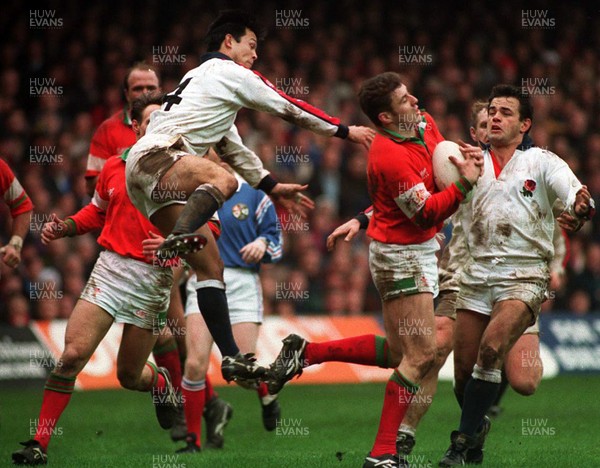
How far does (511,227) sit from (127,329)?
9.04 ft

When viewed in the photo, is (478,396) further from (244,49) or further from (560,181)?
(244,49)

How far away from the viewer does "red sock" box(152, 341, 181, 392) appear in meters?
9.23

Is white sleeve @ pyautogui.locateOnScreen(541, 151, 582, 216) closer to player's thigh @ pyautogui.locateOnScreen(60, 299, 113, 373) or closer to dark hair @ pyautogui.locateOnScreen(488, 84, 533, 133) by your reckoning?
dark hair @ pyautogui.locateOnScreen(488, 84, 533, 133)

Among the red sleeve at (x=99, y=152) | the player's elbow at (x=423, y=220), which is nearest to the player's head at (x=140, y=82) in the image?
the red sleeve at (x=99, y=152)

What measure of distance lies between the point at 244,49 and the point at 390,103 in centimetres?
105

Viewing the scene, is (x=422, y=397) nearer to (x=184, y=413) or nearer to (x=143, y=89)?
(x=184, y=413)

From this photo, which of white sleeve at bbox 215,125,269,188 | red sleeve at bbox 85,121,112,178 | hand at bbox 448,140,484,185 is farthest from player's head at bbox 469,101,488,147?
red sleeve at bbox 85,121,112,178

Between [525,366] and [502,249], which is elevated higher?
[502,249]

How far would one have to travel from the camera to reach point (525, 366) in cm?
789

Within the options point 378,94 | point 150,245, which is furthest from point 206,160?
point 378,94

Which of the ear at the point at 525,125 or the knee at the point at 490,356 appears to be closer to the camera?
the knee at the point at 490,356

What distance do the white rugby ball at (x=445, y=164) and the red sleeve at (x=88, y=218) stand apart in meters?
2.69

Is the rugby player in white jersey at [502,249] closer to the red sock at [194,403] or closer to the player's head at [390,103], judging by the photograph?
the player's head at [390,103]

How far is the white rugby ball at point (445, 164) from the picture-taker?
6.93 metres
